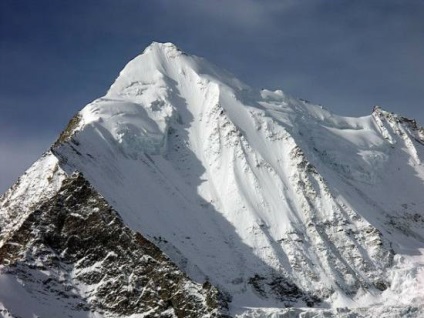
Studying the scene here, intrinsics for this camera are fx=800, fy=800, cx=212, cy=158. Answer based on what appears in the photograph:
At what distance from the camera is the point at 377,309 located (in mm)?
155125

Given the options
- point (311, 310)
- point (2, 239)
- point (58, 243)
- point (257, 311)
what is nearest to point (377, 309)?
point (311, 310)

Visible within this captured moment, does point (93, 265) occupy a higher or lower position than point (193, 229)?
lower

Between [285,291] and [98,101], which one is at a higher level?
[98,101]

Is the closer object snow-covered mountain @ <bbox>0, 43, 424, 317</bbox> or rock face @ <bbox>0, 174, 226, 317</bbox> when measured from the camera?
rock face @ <bbox>0, 174, 226, 317</bbox>

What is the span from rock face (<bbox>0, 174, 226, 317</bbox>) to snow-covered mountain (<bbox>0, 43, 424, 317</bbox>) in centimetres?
21

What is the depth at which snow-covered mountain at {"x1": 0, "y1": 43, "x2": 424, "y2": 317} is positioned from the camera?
144000mm

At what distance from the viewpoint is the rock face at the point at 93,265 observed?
141750mm

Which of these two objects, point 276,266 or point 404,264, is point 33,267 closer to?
point 276,266

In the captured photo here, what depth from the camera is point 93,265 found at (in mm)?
147625

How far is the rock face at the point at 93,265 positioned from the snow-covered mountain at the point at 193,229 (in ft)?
0.69

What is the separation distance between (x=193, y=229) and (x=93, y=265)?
2787cm

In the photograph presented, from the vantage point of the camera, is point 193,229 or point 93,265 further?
point 193,229

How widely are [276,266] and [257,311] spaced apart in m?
20.6

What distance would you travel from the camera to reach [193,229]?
168m
